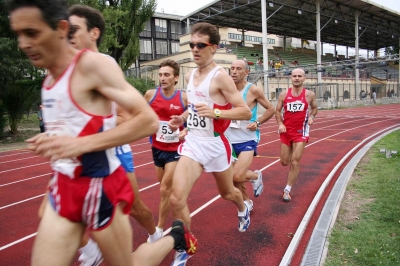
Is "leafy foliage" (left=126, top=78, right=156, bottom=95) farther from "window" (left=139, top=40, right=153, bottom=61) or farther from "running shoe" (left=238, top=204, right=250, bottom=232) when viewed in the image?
"running shoe" (left=238, top=204, right=250, bottom=232)

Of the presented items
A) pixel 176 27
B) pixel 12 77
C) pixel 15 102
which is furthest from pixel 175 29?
pixel 12 77

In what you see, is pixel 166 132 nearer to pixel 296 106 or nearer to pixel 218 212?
pixel 218 212

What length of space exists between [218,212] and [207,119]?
1.93 meters

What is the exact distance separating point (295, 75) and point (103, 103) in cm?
433

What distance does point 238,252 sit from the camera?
352 cm

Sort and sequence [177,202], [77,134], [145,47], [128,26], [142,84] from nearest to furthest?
1. [77,134]
2. [177,202]
3. [128,26]
4. [142,84]
5. [145,47]

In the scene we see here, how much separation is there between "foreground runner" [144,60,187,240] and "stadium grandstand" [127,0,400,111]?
67.1ft

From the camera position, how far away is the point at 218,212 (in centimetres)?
480

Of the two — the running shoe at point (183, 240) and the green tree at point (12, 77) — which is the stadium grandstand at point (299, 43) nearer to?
the green tree at point (12, 77)

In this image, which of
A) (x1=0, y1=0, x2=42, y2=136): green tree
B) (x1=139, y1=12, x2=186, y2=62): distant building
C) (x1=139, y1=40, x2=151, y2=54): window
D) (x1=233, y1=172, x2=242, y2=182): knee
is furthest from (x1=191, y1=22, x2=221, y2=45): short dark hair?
(x1=139, y1=40, x2=151, y2=54): window

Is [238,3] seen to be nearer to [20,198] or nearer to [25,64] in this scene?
[25,64]

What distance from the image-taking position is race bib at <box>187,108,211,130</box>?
3.37 meters

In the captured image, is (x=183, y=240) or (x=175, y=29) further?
(x=175, y=29)

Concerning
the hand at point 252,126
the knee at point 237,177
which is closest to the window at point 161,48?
the hand at point 252,126
